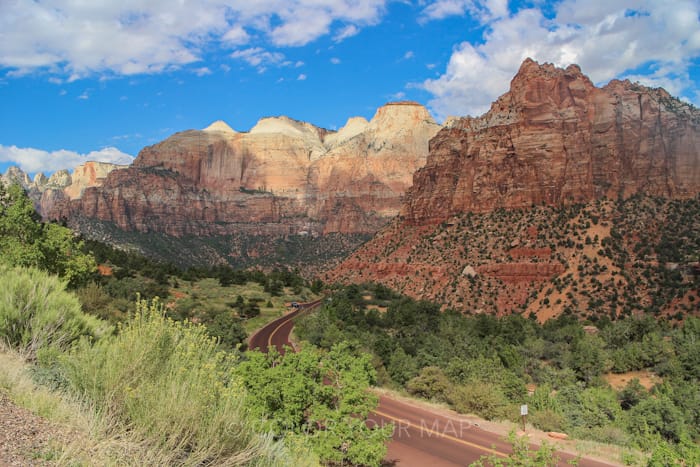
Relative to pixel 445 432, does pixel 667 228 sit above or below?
above

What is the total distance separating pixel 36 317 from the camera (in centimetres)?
1105

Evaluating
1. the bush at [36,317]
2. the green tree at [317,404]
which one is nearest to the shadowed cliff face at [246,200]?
the bush at [36,317]

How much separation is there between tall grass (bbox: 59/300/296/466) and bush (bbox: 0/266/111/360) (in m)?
4.66

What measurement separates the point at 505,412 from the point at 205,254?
140 m

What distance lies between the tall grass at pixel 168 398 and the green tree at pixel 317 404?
2321mm

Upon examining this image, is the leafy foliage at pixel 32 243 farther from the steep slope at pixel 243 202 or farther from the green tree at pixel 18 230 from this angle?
the steep slope at pixel 243 202

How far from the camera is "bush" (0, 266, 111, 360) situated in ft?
34.9

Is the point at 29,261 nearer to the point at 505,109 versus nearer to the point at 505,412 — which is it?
the point at 505,412

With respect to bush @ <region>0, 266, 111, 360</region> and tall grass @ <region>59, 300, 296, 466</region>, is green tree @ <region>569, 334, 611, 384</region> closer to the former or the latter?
bush @ <region>0, 266, 111, 360</region>

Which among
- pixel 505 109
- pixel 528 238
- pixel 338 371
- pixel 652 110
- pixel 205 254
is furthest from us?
pixel 205 254

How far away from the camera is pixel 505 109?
87.2 metres

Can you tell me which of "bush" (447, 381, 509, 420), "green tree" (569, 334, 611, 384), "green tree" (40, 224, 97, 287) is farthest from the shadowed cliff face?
"bush" (447, 381, 509, 420)

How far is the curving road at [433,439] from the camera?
1284 cm

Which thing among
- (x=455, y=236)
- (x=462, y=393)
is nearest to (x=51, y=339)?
(x=462, y=393)
